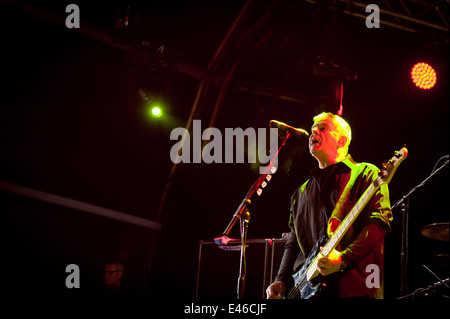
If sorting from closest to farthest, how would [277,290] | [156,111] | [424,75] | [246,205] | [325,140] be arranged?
[277,290], [325,140], [246,205], [424,75], [156,111]

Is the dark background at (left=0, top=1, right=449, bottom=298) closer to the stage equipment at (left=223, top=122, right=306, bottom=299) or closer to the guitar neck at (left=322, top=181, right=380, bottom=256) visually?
the stage equipment at (left=223, top=122, right=306, bottom=299)

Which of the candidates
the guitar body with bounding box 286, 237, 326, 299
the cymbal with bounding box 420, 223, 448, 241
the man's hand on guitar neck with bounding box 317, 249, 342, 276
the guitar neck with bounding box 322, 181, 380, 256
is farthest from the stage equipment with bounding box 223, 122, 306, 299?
the cymbal with bounding box 420, 223, 448, 241

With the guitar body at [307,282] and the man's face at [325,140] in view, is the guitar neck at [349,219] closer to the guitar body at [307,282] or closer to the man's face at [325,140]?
the guitar body at [307,282]

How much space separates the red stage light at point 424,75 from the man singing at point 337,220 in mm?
2776

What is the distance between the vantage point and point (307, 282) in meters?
2.71

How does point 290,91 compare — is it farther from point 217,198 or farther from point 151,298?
point 151,298

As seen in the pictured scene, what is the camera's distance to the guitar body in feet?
8.38

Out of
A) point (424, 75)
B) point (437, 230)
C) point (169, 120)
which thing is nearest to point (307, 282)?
point (437, 230)

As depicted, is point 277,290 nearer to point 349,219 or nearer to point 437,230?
point 349,219

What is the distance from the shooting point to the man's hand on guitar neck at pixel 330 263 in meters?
2.42

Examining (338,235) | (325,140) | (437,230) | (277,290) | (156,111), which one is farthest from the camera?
(156,111)

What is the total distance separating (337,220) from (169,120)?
5394 mm

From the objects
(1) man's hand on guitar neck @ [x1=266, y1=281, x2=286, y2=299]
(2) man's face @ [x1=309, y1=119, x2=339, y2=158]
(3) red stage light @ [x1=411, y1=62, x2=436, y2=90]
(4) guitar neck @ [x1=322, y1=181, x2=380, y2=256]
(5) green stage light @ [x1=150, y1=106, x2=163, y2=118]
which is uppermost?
(3) red stage light @ [x1=411, y1=62, x2=436, y2=90]

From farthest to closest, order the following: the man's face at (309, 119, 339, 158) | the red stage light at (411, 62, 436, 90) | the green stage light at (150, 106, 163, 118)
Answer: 1. the green stage light at (150, 106, 163, 118)
2. the red stage light at (411, 62, 436, 90)
3. the man's face at (309, 119, 339, 158)
